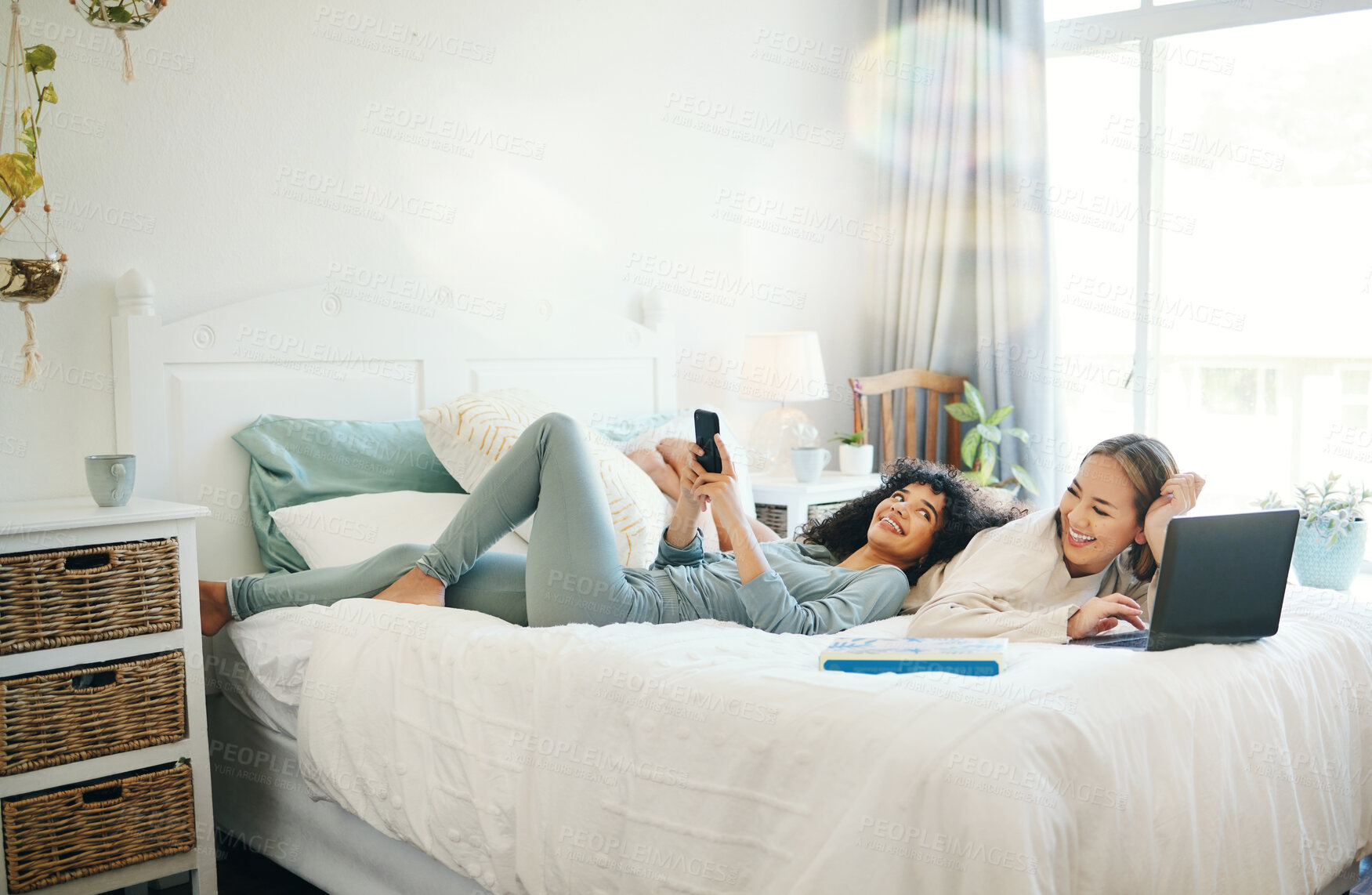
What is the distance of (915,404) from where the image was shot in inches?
156

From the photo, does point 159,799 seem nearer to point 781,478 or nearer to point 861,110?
point 781,478

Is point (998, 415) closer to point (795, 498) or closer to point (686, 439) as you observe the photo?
point (795, 498)

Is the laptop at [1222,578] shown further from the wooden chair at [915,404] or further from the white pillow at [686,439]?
the wooden chair at [915,404]

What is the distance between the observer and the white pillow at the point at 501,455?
91.6 inches

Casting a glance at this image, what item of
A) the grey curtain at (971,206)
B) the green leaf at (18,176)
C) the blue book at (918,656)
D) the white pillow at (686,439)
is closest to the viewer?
the blue book at (918,656)

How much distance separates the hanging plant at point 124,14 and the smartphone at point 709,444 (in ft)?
4.14

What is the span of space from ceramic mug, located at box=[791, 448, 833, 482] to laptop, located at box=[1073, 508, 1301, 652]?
1.72m

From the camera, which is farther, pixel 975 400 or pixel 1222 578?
pixel 975 400

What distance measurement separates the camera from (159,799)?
76.6 inches

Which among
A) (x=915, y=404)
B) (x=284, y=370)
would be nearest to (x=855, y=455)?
(x=915, y=404)

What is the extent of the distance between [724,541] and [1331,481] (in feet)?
6.99

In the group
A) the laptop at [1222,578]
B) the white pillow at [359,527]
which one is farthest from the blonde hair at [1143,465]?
the white pillow at [359,527]

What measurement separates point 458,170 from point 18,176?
3.66 feet

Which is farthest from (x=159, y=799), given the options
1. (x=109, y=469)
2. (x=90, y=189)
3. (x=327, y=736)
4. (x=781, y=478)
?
(x=781, y=478)
